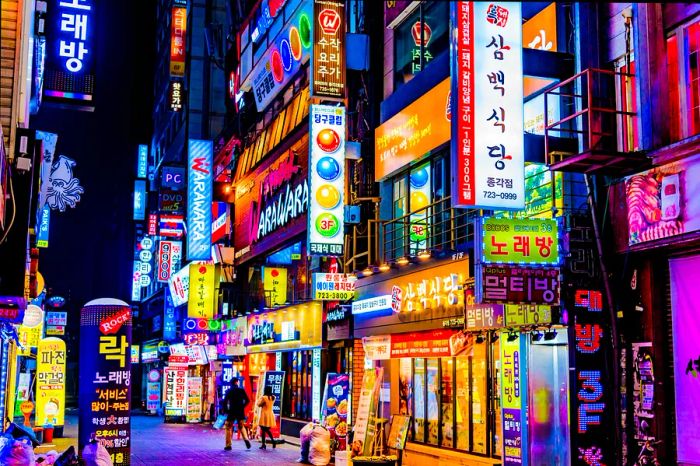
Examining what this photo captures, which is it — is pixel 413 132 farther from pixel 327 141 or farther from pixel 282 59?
pixel 282 59

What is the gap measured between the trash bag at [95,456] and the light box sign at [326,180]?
11.2 metres

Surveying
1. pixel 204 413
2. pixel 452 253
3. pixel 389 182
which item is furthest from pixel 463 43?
pixel 204 413

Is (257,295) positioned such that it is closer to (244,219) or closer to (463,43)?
(244,219)

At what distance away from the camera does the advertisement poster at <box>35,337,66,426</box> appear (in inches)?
1158

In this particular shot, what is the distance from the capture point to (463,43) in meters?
14.7

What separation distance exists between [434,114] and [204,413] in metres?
28.9

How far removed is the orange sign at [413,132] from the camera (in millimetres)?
20312

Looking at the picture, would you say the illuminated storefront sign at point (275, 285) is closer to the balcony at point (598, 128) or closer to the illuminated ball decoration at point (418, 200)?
the illuminated ball decoration at point (418, 200)

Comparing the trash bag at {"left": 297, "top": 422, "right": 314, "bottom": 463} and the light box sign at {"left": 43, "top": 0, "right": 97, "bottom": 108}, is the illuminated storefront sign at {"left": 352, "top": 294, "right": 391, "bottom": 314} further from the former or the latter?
the light box sign at {"left": 43, "top": 0, "right": 97, "bottom": 108}

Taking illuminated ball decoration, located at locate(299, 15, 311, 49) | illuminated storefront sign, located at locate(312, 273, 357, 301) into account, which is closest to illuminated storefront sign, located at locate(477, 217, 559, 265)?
illuminated storefront sign, located at locate(312, 273, 357, 301)

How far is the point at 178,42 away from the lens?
5847 centimetres

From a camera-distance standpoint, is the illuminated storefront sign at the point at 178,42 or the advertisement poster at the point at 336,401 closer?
the advertisement poster at the point at 336,401

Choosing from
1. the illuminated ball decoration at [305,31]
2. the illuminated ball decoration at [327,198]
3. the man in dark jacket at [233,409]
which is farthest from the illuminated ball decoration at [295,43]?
the man in dark jacket at [233,409]

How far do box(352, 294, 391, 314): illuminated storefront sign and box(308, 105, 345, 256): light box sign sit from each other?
1560 millimetres
